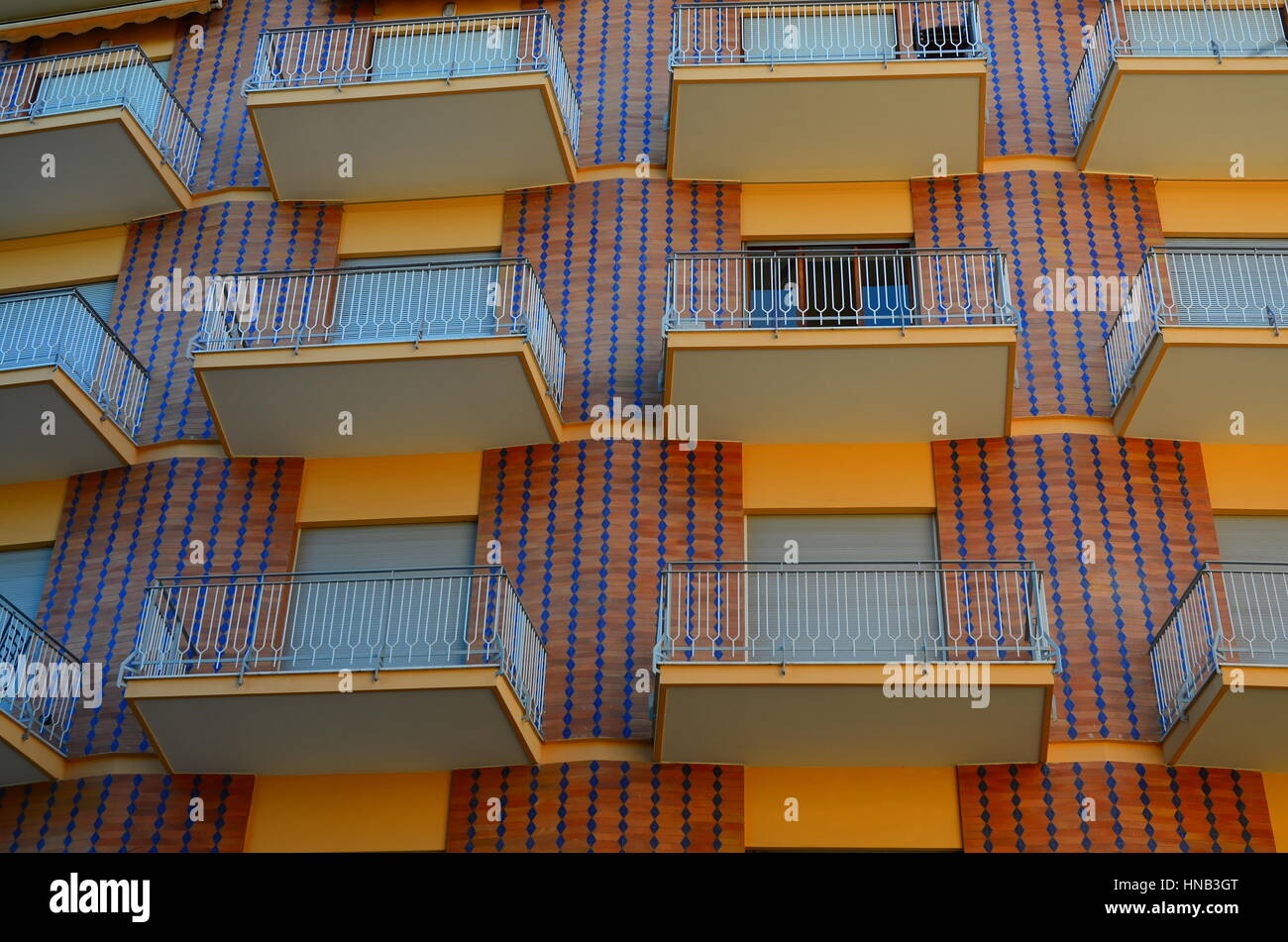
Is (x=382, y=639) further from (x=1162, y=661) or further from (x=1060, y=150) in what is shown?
(x=1060, y=150)

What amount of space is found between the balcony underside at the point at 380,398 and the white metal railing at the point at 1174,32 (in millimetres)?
6910

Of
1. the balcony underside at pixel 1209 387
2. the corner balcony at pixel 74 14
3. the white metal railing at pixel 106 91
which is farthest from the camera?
the corner balcony at pixel 74 14

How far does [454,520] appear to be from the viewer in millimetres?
14523

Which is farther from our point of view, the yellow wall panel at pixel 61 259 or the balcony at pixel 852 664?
the yellow wall panel at pixel 61 259

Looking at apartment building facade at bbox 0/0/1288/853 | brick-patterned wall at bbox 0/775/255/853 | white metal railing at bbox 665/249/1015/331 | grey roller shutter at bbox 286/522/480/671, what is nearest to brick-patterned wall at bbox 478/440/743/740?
apartment building facade at bbox 0/0/1288/853

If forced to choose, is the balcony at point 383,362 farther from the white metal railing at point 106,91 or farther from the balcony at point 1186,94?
the balcony at point 1186,94

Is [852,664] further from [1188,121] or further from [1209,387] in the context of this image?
[1188,121]

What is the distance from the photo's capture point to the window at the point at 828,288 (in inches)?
583

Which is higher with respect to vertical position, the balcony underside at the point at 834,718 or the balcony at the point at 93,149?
the balcony at the point at 93,149

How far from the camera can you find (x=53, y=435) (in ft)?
48.2

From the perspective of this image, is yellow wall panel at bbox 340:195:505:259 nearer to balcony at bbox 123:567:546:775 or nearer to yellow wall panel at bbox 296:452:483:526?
yellow wall panel at bbox 296:452:483:526

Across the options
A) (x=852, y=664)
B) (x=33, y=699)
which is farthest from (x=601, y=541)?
(x=33, y=699)

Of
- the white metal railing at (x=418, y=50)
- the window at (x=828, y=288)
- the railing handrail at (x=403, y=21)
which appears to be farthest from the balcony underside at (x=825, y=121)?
the railing handrail at (x=403, y=21)

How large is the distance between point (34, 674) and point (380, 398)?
4.05 m
